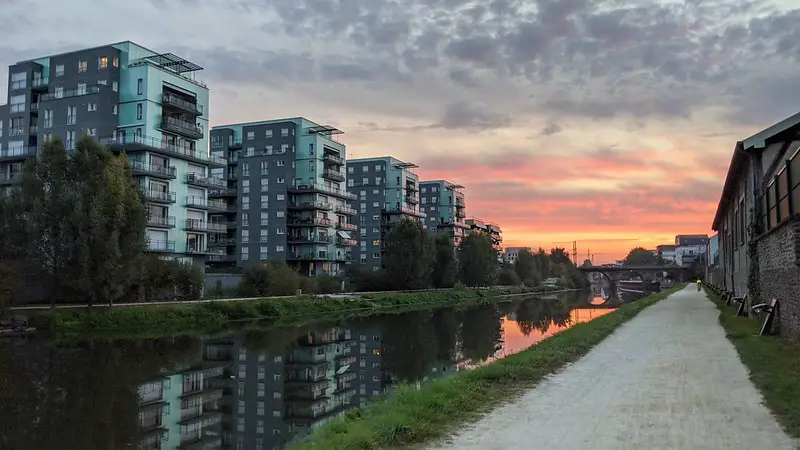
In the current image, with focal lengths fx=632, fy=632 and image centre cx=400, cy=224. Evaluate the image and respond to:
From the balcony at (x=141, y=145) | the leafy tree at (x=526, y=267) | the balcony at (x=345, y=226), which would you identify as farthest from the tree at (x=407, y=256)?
the leafy tree at (x=526, y=267)

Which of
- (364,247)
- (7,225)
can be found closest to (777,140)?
(7,225)

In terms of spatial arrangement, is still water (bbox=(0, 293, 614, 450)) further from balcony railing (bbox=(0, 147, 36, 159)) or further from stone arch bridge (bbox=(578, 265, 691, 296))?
stone arch bridge (bbox=(578, 265, 691, 296))

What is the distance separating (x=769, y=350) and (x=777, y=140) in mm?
10066

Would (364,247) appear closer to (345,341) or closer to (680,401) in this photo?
(345,341)

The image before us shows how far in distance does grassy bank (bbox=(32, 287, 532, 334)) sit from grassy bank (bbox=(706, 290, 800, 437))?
2823cm

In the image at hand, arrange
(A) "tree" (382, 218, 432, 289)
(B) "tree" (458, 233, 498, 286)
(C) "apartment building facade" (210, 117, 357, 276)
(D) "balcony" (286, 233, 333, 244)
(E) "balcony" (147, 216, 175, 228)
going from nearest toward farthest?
(E) "balcony" (147, 216, 175, 228) → (A) "tree" (382, 218, 432, 289) → (D) "balcony" (286, 233, 333, 244) → (C) "apartment building facade" (210, 117, 357, 276) → (B) "tree" (458, 233, 498, 286)

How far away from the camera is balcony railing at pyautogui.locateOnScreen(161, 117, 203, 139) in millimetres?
57656

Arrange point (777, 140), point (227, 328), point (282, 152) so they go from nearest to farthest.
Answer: point (777, 140), point (227, 328), point (282, 152)

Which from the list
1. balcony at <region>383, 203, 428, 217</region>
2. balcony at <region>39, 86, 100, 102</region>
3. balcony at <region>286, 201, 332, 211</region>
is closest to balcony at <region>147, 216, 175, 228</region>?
balcony at <region>39, 86, 100, 102</region>

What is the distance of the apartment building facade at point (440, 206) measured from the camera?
13612cm

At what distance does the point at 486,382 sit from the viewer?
12156 mm

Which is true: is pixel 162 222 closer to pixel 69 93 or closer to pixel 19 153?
pixel 69 93

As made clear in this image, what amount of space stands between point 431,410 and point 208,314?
33.5 m

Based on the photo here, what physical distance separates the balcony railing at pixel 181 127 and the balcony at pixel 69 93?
636cm
